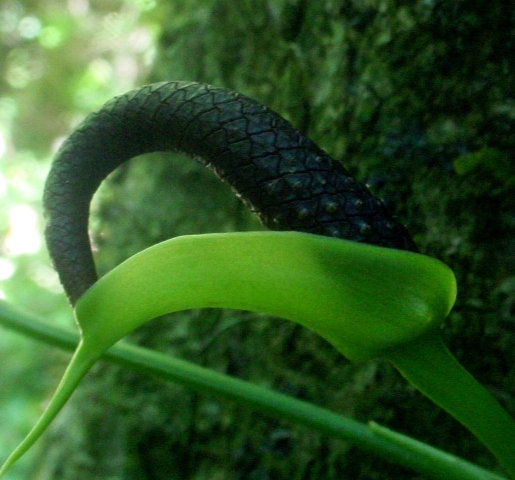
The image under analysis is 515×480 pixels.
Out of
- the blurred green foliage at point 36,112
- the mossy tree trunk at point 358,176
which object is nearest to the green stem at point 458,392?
the mossy tree trunk at point 358,176

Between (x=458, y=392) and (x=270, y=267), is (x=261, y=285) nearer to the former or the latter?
(x=270, y=267)

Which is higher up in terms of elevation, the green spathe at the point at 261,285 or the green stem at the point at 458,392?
the green spathe at the point at 261,285

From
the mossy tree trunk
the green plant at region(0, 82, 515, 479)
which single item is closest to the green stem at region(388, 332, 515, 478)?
the green plant at region(0, 82, 515, 479)

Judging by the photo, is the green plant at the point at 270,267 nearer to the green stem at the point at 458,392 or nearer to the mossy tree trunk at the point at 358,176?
the green stem at the point at 458,392

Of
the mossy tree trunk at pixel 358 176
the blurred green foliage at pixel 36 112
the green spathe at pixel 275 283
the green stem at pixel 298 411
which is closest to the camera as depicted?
the green spathe at pixel 275 283

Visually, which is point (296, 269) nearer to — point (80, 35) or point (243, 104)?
point (243, 104)

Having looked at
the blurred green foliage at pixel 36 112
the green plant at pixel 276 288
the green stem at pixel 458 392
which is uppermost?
the green plant at pixel 276 288

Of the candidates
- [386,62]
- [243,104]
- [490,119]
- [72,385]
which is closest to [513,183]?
[490,119]
